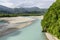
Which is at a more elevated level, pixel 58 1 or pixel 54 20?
pixel 58 1

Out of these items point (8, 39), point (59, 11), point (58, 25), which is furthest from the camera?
point (59, 11)

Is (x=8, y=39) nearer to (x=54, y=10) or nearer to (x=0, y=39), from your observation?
(x=0, y=39)

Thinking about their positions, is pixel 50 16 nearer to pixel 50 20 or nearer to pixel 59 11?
pixel 50 20

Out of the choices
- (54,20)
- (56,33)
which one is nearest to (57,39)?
(56,33)

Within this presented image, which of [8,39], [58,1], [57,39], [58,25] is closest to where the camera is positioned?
[57,39]

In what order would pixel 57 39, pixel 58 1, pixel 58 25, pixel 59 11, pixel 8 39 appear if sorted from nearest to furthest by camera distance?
pixel 57 39 < pixel 58 25 < pixel 8 39 < pixel 59 11 < pixel 58 1

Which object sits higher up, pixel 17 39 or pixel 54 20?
pixel 54 20

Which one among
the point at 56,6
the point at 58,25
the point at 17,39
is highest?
the point at 56,6

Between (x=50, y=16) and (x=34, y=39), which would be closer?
(x=34, y=39)

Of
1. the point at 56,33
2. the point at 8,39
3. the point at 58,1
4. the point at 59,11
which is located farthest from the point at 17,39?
the point at 58,1
